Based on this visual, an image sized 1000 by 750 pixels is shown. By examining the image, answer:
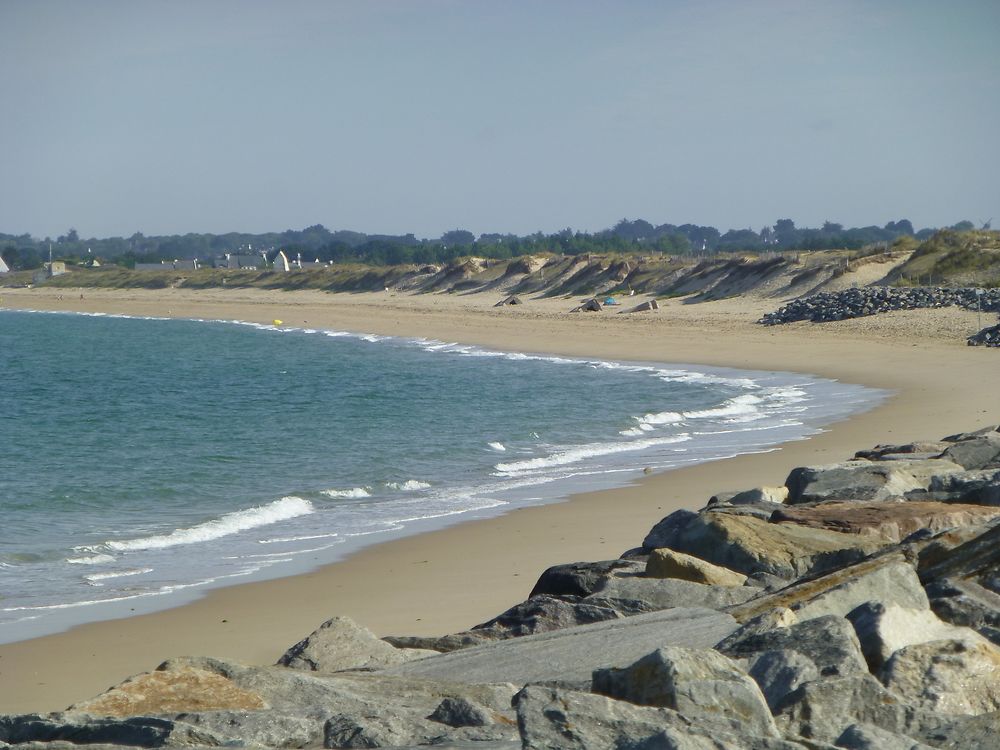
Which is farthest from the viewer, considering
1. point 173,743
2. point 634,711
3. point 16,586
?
point 16,586

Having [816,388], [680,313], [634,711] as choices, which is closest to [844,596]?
[634,711]

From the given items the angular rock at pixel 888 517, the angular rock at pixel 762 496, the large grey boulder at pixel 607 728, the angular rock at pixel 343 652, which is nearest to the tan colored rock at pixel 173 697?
the angular rock at pixel 343 652

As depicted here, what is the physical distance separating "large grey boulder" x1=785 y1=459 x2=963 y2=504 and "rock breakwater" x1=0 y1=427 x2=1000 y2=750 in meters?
1.42

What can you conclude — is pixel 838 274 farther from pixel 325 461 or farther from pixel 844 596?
pixel 844 596

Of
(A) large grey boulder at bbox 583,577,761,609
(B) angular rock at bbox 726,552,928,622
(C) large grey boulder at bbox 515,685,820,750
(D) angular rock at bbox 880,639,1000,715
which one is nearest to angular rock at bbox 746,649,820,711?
(D) angular rock at bbox 880,639,1000,715

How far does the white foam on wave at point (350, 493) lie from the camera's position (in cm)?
1497

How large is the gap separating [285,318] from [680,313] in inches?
1113

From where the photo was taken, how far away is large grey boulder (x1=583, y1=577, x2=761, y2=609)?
6.49 meters

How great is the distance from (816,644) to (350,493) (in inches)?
428

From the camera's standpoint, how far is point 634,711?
386cm

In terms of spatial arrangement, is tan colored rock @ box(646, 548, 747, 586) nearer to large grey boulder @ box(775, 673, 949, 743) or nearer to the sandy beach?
the sandy beach

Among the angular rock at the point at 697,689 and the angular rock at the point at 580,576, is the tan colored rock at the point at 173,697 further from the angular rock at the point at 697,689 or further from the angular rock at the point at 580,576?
the angular rock at the point at 580,576

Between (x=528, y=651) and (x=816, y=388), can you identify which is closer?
(x=528, y=651)

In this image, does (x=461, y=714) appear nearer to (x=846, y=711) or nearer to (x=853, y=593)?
(x=846, y=711)
